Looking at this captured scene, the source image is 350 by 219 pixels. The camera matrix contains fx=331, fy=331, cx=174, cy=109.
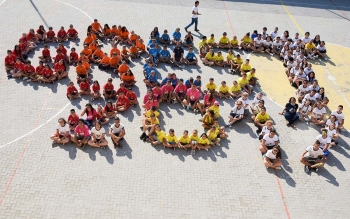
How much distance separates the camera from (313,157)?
12031 millimetres

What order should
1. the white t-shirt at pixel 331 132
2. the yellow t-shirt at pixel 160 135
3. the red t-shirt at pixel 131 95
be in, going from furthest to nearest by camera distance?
the red t-shirt at pixel 131 95
the white t-shirt at pixel 331 132
the yellow t-shirt at pixel 160 135

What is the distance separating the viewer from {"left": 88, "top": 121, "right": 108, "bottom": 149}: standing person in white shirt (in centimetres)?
1194

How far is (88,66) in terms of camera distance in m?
15.9

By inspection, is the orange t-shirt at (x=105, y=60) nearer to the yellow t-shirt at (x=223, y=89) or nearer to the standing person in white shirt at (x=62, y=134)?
the standing person in white shirt at (x=62, y=134)

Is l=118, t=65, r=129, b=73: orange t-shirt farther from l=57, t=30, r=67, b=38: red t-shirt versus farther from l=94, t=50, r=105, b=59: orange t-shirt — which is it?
l=57, t=30, r=67, b=38: red t-shirt

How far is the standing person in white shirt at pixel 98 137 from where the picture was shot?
1194cm

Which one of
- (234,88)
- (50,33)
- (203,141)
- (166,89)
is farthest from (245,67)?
(50,33)

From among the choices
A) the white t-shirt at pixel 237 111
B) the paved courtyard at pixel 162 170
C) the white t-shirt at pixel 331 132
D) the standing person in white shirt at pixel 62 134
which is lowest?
the paved courtyard at pixel 162 170

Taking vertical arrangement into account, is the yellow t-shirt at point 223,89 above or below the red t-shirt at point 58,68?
above

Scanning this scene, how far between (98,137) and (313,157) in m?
7.87

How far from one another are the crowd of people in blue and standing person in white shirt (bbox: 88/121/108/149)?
4 centimetres

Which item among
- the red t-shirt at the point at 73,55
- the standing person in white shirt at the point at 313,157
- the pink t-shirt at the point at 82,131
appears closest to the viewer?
the standing person in white shirt at the point at 313,157

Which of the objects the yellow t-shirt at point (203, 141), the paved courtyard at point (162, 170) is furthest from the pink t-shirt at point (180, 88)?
the yellow t-shirt at point (203, 141)

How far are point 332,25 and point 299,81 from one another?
31.9 ft
